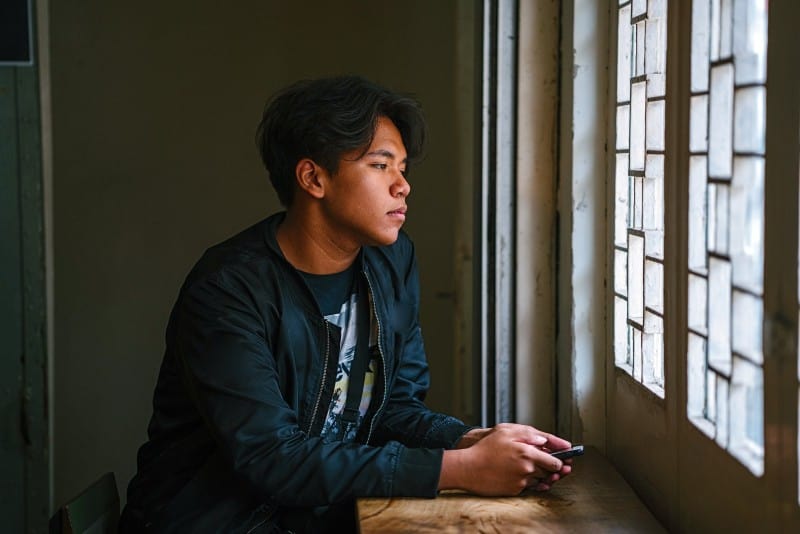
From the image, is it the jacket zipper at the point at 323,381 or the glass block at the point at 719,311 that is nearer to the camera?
the glass block at the point at 719,311

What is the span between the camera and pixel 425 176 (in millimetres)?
3770

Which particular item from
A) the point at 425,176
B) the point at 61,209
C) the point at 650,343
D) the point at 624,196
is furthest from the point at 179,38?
the point at 650,343

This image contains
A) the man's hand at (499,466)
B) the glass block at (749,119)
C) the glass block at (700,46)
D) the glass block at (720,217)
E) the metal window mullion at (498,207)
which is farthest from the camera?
the metal window mullion at (498,207)

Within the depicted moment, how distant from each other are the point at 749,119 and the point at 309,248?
1.00 meters

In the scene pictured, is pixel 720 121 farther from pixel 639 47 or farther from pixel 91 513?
pixel 91 513

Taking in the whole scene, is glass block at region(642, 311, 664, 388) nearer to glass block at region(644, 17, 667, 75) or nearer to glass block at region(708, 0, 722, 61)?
glass block at region(644, 17, 667, 75)

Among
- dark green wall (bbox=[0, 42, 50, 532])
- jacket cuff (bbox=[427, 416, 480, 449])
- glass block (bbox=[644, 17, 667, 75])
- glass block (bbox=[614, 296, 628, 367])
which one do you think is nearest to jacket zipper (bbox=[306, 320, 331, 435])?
jacket cuff (bbox=[427, 416, 480, 449])

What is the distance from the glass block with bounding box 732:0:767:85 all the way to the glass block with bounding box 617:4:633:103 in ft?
2.02

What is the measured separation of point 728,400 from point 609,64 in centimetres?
92

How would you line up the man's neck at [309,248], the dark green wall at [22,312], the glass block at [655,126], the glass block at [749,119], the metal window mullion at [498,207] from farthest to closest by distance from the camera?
the dark green wall at [22,312]
the metal window mullion at [498,207]
the man's neck at [309,248]
the glass block at [655,126]
the glass block at [749,119]

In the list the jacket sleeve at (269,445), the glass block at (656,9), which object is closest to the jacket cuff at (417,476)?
the jacket sleeve at (269,445)

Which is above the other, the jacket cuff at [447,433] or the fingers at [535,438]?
the fingers at [535,438]

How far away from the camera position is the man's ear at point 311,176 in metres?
2.21

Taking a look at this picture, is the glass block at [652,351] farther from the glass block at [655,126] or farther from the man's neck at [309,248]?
the man's neck at [309,248]
